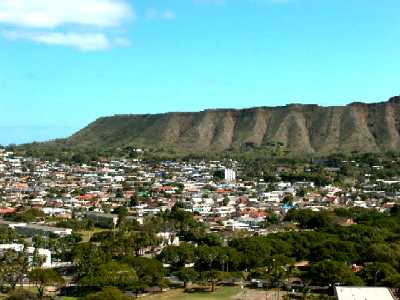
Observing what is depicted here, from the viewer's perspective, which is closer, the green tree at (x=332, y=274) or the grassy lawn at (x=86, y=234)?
the green tree at (x=332, y=274)

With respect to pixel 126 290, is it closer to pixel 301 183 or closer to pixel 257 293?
pixel 257 293

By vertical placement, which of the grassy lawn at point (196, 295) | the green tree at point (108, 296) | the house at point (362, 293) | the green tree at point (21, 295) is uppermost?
the green tree at point (108, 296)

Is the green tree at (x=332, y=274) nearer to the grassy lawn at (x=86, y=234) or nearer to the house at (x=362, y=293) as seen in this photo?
the house at (x=362, y=293)

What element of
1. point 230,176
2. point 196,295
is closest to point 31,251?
point 196,295

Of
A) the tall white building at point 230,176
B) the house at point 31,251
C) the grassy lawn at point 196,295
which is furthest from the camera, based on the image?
the tall white building at point 230,176

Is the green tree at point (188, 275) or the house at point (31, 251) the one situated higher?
the house at point (31, 251)

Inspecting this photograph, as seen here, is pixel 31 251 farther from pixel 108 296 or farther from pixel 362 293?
pixel 362 293

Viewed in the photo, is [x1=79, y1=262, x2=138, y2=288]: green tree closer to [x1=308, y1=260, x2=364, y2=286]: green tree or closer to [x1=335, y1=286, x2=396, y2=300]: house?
[x1=308, y1=260, x2=364, y2=286]: green tree

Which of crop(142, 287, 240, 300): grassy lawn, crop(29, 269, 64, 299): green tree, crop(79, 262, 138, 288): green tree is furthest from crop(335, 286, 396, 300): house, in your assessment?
crop(29, 269, 64, 299): green tree

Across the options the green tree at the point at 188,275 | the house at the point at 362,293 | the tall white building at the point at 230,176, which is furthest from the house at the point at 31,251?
the tall white building at the point at 230,176

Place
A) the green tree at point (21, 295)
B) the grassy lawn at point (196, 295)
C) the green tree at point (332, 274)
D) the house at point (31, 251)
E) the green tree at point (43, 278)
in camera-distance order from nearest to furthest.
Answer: the green tree at point (21, 295) < the green tree at point (43, 278) < the grassy lawn at point (196, 295) < the green tree at point (332, 274) < the house at point (31, 251)

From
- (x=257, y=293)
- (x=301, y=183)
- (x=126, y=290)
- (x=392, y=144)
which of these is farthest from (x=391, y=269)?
(x=392, y=144)
